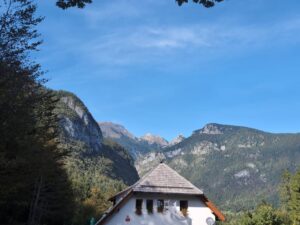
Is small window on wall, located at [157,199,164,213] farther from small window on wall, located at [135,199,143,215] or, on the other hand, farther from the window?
small window on wall, located at [135,199,143,215]

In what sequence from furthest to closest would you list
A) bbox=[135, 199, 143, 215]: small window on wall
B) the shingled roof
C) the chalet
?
the shingled roof → bbox=[135, 199, 143, 215]: small window on wall → the chalet

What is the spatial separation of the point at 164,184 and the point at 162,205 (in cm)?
162

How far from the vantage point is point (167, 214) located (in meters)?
36.7

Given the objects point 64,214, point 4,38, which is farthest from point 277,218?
point 4,38

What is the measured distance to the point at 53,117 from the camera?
4888 cm

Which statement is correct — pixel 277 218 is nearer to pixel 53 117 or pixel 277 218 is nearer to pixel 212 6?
pixel 53 117

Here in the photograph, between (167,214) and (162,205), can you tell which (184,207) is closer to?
(167,214)

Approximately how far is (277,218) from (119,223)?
99.6 ft

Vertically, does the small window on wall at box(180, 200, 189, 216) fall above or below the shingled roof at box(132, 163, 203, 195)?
below

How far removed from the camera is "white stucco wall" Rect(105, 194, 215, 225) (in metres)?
36.3

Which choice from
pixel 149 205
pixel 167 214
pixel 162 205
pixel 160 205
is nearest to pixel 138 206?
pixel 149 205

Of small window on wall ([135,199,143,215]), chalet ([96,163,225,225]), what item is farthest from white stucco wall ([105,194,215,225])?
small window on wall ([135,199,143,215])

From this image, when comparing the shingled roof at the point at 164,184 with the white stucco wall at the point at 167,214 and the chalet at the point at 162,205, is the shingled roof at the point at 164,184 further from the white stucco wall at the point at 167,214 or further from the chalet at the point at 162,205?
the white stucco wall at the point at 167,214

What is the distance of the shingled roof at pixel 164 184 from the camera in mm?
36750
